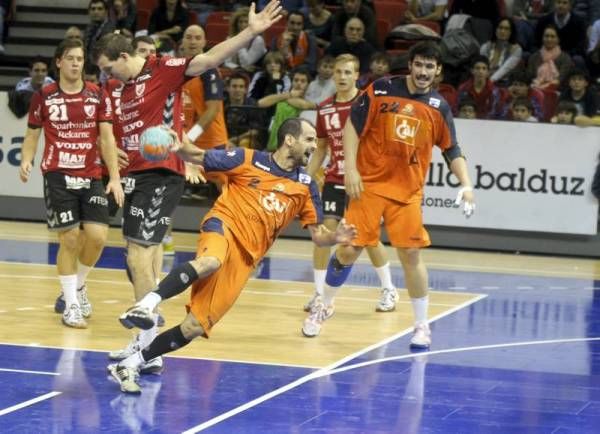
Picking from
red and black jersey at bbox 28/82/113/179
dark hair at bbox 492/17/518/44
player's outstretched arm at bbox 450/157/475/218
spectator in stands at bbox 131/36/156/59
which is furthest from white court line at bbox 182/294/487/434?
dark hair at bbox 492/17/518/44

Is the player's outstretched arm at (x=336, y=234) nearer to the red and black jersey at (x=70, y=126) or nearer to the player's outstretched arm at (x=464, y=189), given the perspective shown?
the player's outstretched arm at (x=464, y=189)

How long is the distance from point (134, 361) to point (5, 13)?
647 inches

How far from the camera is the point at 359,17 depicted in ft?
65.7

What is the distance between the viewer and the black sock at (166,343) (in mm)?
8523

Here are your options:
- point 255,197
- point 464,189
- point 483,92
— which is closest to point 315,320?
point 464,189

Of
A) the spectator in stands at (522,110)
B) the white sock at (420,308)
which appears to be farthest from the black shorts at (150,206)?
the spectator in stands at (522,110)

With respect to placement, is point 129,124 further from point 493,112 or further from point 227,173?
point 493,112

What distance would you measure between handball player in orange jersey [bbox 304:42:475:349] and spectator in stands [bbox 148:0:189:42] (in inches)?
427

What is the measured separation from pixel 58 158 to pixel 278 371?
3.06 m

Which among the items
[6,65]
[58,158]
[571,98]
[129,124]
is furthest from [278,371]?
[6,65]

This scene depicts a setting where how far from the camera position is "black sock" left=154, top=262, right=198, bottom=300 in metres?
8.22

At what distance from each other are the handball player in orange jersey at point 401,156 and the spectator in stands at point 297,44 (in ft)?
29.9

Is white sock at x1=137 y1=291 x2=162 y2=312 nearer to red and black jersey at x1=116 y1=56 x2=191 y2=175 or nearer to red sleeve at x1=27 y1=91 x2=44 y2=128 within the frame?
red and black jersey at x1=116 y1=56 x2=191 y2=175

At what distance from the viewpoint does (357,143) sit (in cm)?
1061
